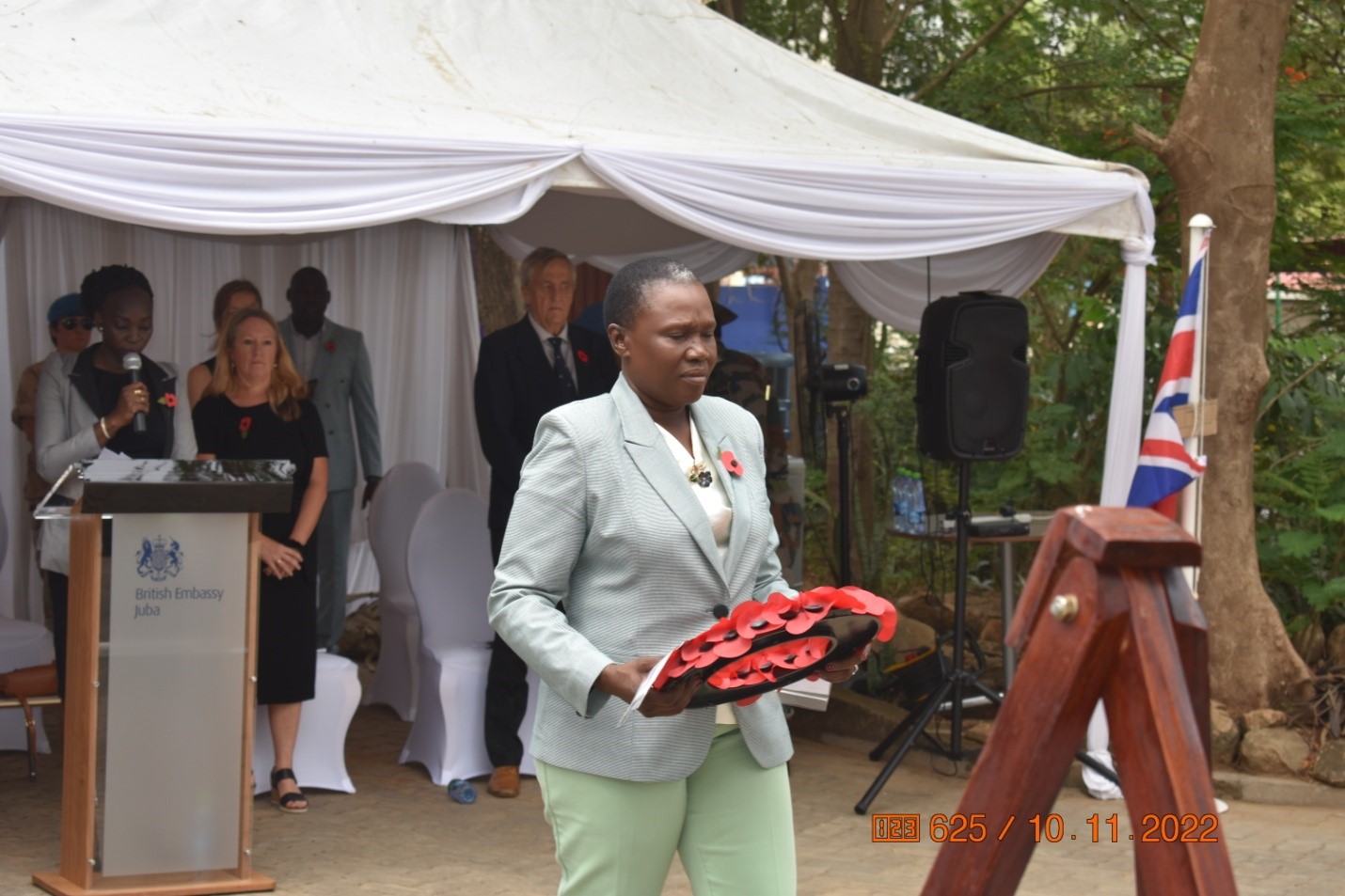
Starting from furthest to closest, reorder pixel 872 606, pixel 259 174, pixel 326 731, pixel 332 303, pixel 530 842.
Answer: pixel 332 303, pixel 326 731, pixel 530 842, pixel 259 174, pixel 872 606

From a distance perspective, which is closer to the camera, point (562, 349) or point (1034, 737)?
point (1034, 737)

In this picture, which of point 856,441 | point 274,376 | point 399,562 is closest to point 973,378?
point 274,376

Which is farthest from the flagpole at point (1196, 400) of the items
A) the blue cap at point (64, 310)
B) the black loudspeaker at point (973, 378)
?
the blue cap at point (64, 310)

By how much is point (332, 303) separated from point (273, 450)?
333 centimetres

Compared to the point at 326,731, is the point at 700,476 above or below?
above

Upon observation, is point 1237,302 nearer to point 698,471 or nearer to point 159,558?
point 159,558

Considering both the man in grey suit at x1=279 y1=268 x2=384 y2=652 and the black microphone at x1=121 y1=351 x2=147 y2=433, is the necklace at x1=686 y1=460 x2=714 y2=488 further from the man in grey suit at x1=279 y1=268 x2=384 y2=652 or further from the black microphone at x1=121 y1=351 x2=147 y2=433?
the man in grey suit at x1=279 y1=268 x2=384 y2=652

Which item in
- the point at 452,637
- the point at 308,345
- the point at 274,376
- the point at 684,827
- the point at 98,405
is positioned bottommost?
the point at 452,637

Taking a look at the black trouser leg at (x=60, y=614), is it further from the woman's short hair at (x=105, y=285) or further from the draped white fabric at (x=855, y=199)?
the draped white fabric at (x=855, y=199)

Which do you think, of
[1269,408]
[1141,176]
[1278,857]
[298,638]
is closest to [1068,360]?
[1269,408]

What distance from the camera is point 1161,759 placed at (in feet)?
6.64

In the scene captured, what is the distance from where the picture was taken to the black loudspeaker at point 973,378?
271 inches

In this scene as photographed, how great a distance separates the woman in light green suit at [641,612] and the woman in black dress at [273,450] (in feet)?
11.5

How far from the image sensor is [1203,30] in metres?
7.79
